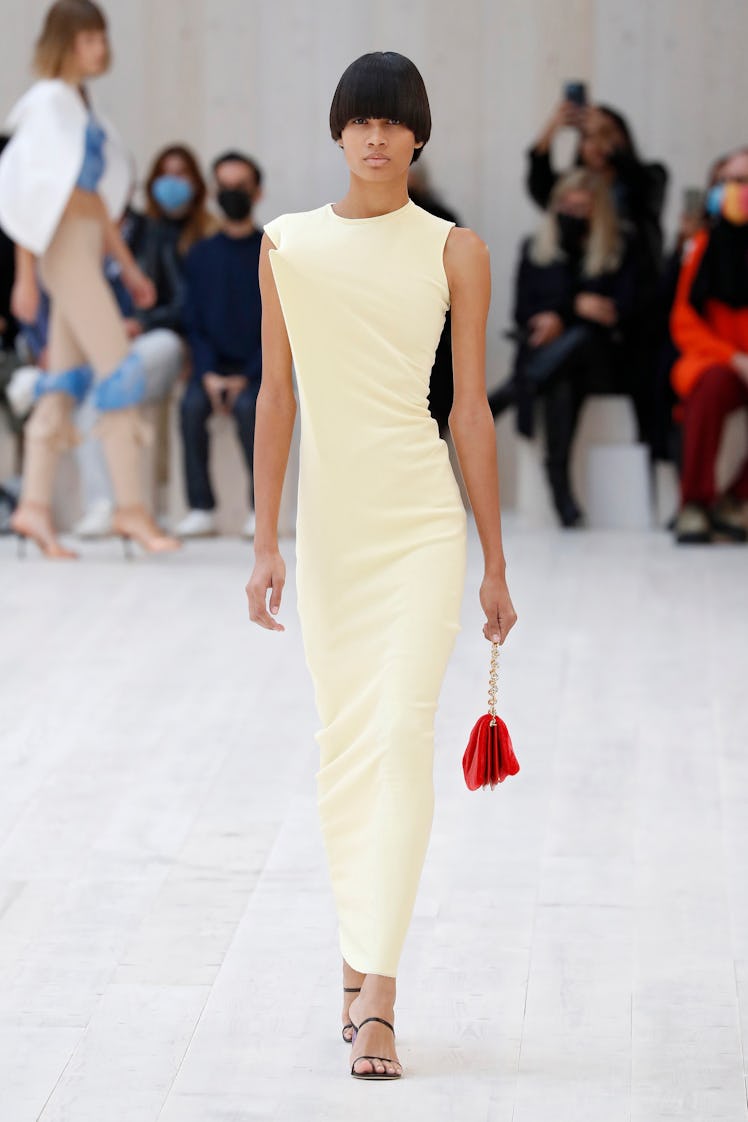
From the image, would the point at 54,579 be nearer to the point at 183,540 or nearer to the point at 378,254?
the point at 183,540

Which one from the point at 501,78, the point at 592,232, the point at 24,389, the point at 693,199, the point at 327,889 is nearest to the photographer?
the point at 327,889

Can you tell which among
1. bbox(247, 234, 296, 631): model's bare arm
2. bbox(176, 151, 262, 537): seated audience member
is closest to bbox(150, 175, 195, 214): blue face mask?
bbox(176, 151, 262, 537): seated audience member

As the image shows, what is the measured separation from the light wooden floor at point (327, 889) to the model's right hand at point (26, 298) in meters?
1.22

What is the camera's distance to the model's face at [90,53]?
231 inches

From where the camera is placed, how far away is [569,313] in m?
6.94

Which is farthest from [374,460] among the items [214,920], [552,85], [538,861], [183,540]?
[552,85]

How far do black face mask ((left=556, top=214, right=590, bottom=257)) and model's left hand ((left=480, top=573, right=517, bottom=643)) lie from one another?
470cm

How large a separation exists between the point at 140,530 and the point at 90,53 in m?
1.39

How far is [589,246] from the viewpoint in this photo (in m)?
6.96

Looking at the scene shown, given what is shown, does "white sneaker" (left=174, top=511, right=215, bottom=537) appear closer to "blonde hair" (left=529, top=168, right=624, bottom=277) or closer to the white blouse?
the white blouse

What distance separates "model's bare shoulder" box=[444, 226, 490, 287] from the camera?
2.35 metres

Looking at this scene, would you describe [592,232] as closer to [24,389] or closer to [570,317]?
[570,317]

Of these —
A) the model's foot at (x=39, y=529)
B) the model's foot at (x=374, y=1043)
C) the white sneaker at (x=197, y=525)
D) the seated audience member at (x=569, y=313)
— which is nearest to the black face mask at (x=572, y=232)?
the seated audience member at (x=569, y=313)

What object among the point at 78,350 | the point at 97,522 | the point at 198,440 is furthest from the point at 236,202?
the point at 97,522
